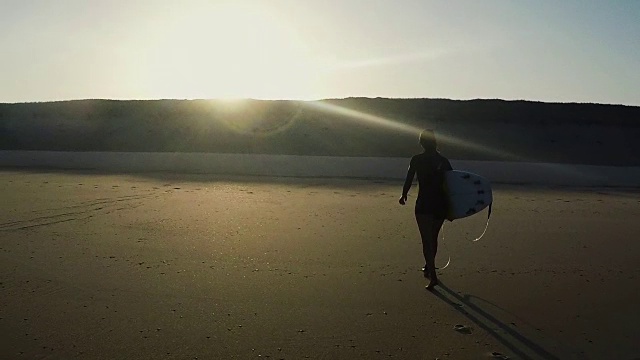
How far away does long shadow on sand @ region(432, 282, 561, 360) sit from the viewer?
14.3ft

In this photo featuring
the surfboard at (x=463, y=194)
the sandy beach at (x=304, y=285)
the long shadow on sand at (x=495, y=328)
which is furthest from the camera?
the surfboard at (x=463, y=194)

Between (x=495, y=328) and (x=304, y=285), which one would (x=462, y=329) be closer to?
(x=495, y=328)

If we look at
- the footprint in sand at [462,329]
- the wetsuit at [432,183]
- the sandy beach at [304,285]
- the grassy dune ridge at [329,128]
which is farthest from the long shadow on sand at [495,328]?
the grassy dune ridge at [329,128]

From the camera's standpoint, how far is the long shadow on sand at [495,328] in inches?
172

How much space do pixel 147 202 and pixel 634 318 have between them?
32.4ft

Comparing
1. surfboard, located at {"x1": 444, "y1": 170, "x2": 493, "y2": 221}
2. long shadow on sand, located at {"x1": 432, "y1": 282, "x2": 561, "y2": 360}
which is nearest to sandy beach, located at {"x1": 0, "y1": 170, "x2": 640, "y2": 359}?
long shadow on sand, located at {"x1": 432, "y1": 282, "x2": 561, "y2": 360}

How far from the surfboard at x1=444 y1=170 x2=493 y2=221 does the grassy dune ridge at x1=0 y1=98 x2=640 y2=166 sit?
30083 mm

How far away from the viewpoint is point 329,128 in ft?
147

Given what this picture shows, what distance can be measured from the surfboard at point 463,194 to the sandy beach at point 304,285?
29.6 inches

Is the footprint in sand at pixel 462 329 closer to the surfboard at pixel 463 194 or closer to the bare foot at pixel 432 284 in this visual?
the bare foot at pixel 432 284

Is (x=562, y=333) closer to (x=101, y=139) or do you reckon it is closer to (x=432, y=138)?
(x=432, y=138)

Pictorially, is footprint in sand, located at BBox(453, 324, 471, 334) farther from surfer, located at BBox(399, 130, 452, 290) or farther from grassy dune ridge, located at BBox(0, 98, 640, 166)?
grassy dune ridge, located at BBox(0, 98, 640, 166)

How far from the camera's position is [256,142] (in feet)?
132

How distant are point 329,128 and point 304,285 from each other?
39091 mm
